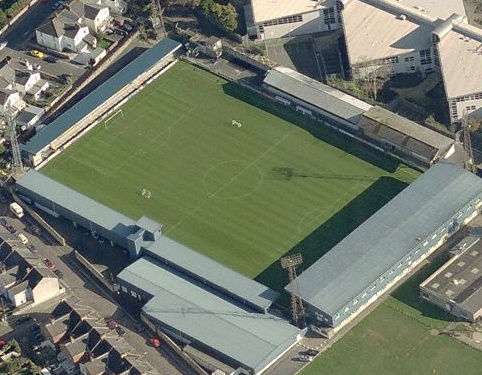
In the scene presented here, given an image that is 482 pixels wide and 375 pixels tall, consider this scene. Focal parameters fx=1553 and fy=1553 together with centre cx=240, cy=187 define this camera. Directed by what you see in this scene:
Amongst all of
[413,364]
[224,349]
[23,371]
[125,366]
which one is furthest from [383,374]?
[23,371]

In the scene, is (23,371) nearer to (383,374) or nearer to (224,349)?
(224,349)

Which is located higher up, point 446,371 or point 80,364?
point 80,364

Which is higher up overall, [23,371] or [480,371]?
[23,371]

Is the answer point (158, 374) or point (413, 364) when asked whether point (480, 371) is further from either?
point (158, 374)

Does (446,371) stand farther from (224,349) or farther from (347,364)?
(224,349)

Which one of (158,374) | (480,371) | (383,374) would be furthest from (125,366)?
(480,371)

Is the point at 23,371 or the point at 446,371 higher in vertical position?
the point at 23,371

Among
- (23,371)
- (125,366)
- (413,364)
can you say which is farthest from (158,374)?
(413,364)
